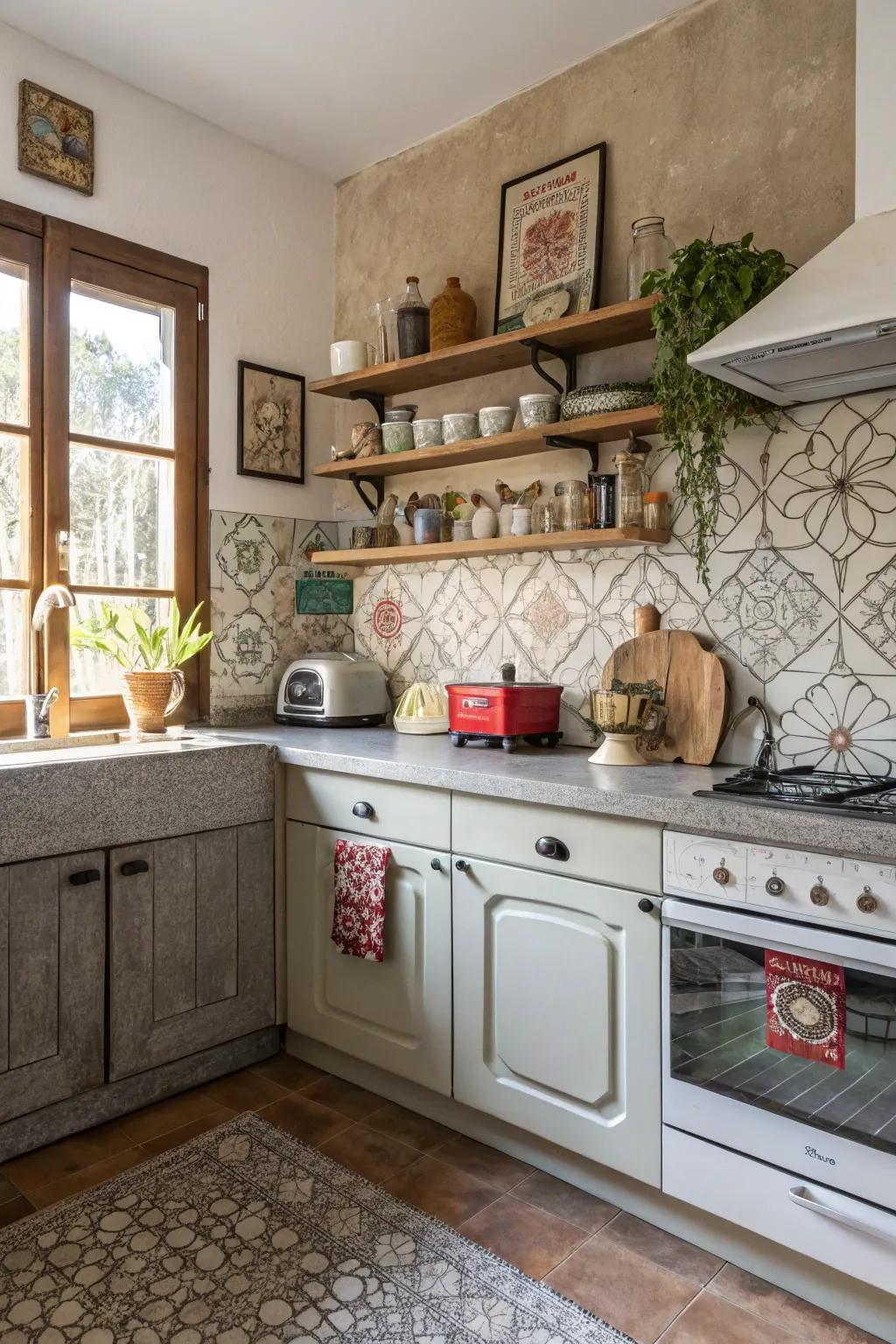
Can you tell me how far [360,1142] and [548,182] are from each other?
8.41ft

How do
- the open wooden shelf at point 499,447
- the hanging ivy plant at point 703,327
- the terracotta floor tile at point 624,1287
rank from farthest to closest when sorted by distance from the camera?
1. the open wooden shelf at point 499,447
2. the hanging ivy plant at point 703,327
3. the terracotta floor tile at point 624,1287

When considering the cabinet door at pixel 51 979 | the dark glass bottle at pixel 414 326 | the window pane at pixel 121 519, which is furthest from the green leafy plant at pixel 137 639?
the dark glass bottle at pixel 414 326

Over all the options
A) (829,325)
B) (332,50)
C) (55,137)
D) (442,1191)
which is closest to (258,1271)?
(442,1191)

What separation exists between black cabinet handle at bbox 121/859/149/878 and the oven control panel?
4.07ft

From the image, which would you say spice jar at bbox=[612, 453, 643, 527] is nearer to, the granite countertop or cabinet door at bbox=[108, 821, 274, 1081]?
the granite countertop

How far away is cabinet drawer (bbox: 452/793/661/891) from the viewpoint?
5.75ft

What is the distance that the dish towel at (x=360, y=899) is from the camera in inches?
87.0

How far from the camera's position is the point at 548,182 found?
103 inches

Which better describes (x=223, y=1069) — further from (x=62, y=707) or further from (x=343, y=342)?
(x=343, y=342)

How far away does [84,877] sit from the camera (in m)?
2.10

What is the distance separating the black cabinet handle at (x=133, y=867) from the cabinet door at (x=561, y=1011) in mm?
762

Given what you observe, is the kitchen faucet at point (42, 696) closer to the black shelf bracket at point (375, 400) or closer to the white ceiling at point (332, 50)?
the black shelf bracket at point (375, 400)

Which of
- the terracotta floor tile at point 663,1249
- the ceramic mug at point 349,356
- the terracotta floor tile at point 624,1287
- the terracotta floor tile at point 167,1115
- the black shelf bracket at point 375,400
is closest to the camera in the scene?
the terracotta floor tile at point 624,1287

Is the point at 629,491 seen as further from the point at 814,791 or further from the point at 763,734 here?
the point at 814,791
